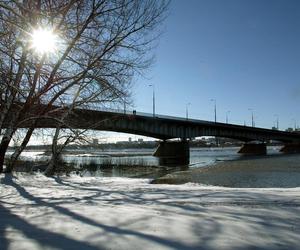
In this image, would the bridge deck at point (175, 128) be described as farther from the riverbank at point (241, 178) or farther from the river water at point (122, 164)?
the riverbank at point (241, 178)

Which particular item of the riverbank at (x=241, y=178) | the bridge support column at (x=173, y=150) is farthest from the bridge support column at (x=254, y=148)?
the riverbank at (x=241, y=178)

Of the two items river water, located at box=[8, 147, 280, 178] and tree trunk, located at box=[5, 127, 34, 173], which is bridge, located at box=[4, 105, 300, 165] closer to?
river water, located at box=[8, 147, 280, 178]

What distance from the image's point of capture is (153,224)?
274 inches

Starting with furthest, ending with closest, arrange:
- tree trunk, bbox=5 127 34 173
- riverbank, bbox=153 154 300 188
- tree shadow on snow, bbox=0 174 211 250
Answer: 1. riverbank, bbox=153 154 300 188
2. tree trunk, bbox=5 127 34 173
3. tree shadow on snow, bbox=0 174 211 250

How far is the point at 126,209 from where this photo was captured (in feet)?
28.2

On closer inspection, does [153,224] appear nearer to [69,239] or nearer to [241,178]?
[69,239]

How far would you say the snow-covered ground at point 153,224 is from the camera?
19.2 ft

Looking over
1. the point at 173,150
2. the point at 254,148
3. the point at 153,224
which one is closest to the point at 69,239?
the point at 153,224

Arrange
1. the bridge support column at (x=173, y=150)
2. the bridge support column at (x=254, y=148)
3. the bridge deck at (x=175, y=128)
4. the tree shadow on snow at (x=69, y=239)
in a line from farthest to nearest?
1. the bridge support column at (x=254, y=148)
2. the bridge support column at (x=173, y=150)
3. the bridge deck at (x=175, y=128)
4. the tree shadow on snow at (x=69, y=239)

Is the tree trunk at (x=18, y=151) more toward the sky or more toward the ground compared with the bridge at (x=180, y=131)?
more toward the ground

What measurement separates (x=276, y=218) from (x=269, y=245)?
6.02 ft

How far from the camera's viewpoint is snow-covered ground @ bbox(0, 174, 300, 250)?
19.2 ft

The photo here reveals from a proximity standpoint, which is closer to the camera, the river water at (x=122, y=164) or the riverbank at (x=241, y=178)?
the riverbank at (x=241, y=178)

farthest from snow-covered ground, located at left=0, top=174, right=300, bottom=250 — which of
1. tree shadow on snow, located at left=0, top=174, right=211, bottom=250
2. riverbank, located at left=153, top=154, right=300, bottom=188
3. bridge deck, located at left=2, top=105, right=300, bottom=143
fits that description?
bridge deck, located at left=2, top=105, right=300, bottom=143
